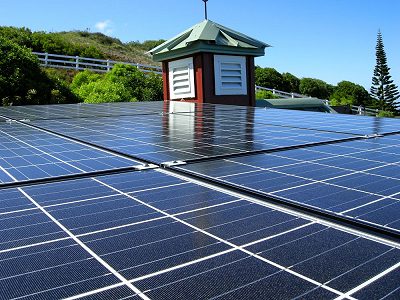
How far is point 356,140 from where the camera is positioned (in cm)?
572

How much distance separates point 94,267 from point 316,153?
3.30 m

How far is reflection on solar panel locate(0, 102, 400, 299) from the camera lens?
71.2 inches

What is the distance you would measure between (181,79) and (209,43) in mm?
1861

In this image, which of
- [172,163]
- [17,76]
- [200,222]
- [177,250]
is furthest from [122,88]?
[177,250]

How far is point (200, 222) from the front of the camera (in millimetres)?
2561

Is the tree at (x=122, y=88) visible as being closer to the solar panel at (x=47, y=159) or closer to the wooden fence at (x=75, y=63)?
the wooden fence at (x=75, y=63)

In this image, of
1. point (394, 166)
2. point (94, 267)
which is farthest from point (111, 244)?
point (394, 166)

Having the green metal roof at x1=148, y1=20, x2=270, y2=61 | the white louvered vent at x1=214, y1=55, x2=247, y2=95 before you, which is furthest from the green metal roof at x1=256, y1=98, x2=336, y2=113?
the green metal roof at x1=148, y1=20, x2=270, y2=61

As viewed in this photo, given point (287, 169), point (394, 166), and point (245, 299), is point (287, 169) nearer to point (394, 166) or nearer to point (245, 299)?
point (394, 166)

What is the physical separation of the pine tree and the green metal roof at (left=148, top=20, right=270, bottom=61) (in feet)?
108

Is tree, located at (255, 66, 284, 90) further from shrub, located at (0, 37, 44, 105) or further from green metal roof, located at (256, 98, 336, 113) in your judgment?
shrub, located at (0, 37, 44, 105)

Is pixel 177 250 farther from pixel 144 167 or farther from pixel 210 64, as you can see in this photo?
pixel 210 64

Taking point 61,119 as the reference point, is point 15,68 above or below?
above

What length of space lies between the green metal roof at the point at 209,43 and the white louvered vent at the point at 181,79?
31 centimetres
